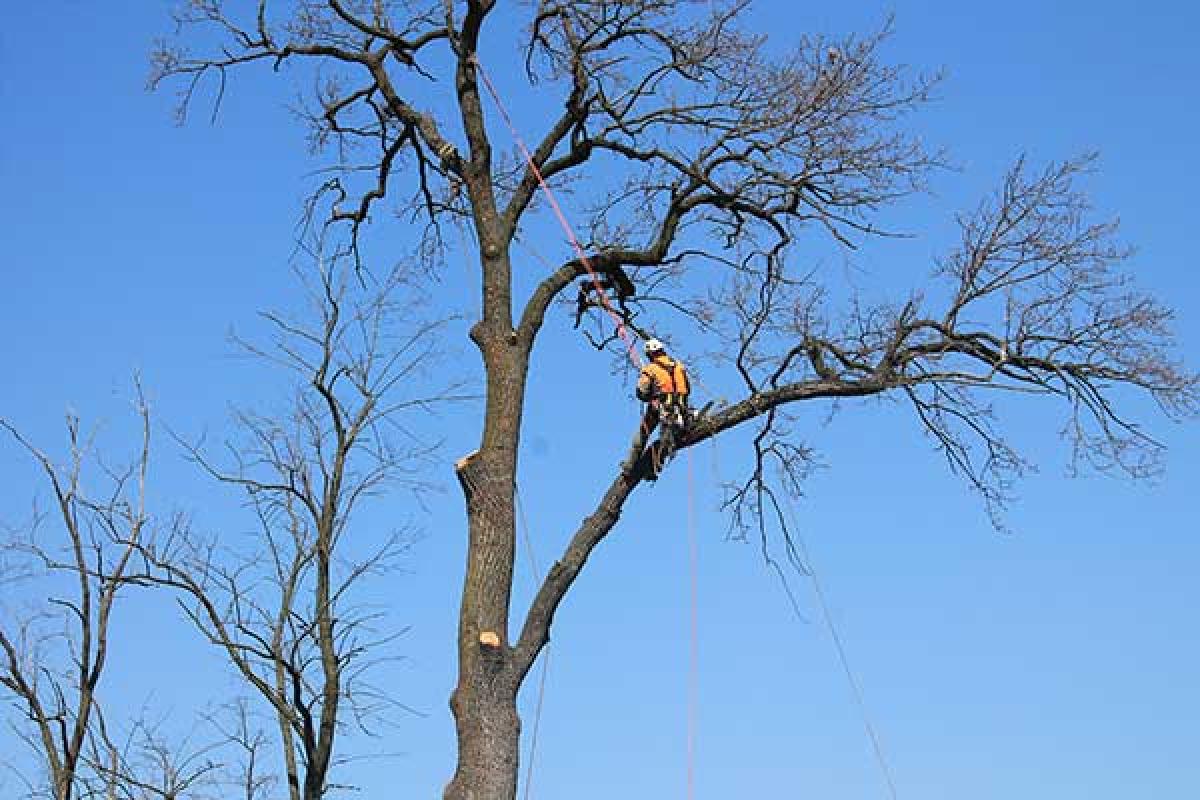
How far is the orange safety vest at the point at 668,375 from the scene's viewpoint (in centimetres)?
927

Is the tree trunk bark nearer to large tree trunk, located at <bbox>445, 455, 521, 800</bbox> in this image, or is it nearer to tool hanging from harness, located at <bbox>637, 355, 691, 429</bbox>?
large tree trunk, located at <bbox>445, 455, 521, 800</bbox>

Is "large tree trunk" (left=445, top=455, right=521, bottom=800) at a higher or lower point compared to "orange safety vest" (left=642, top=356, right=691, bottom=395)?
lower

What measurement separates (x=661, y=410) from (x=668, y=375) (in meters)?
0.24

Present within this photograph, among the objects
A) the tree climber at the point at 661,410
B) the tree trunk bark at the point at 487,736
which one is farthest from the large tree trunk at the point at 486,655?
the tree climber at the point at 661,410

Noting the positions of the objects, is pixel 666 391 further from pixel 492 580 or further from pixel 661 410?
pixel 492 580

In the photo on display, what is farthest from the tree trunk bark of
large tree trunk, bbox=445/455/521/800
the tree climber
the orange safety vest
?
the orange safety vest

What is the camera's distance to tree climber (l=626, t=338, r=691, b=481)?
363 inches

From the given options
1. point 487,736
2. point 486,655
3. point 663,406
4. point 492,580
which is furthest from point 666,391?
point 487,736

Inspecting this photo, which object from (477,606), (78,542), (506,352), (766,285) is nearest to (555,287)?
(506,352)

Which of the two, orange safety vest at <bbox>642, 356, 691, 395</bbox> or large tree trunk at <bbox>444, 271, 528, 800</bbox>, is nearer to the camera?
large tree trunk at <bbox>444, 271, 528, 800</bbox>

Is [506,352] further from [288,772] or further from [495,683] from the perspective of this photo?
[288,772]

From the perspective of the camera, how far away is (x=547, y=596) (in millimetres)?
9117

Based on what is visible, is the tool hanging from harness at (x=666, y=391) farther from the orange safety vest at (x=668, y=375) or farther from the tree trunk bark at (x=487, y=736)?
the tree trunk bark at (x=487, y=736)

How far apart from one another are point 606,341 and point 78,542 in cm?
572
